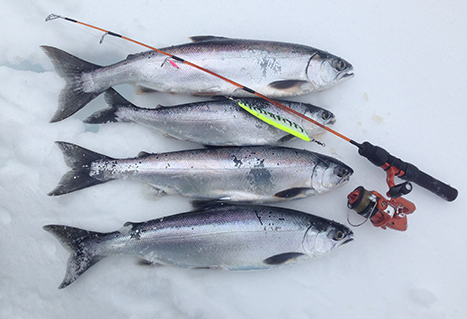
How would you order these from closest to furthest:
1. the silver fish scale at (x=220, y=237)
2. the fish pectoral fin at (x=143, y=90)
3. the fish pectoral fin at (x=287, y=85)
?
the silver fish scale at (x=220, y=237), the fish pectoral fin at (x=287, y=85), the fish pectoral fin at (x=143, y=90)

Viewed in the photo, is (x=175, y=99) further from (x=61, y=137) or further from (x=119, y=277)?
(x=119, y=277)

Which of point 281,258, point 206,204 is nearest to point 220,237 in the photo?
point 206,204

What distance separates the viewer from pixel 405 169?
2381 millimetres

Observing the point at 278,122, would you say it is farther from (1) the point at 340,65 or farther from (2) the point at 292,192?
(1) the point at 340,65

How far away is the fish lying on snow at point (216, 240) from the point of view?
2.28 meters

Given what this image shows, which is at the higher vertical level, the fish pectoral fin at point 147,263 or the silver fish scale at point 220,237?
the silver fish scale at point 220,237

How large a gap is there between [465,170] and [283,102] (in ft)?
5.80

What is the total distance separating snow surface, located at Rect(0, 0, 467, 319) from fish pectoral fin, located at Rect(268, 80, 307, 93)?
244mm

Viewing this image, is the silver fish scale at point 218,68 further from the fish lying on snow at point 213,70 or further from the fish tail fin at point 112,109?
the fish tail fin at point 112,109

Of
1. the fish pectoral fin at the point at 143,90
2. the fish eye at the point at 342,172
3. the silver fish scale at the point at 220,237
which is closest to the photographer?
the silver fish scale at the point at 220,237

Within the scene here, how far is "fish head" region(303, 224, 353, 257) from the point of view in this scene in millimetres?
2301

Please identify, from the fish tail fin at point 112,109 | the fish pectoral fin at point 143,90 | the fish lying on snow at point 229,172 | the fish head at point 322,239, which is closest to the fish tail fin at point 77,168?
the fish lying on snow at point 229,172

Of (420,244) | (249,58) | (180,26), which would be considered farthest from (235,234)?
(180,26)

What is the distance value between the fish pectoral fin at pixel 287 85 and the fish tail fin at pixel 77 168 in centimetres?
147
